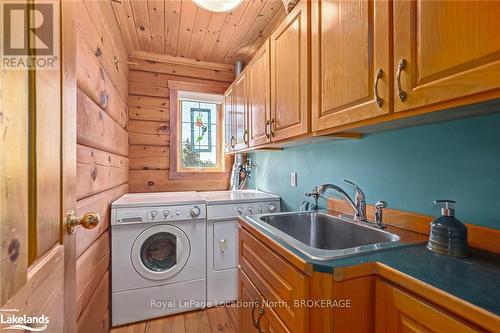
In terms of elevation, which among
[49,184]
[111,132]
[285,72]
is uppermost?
[285,72]

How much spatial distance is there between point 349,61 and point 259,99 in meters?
0.92

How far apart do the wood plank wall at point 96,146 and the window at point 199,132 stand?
0.82 meters

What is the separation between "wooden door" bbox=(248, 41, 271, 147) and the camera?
5.53 ft

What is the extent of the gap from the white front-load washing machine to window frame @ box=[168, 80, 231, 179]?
798mm

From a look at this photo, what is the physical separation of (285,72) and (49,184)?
1.30m

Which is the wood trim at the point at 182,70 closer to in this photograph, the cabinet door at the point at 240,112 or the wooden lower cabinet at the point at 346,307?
the cabinet door at the point at 240,112

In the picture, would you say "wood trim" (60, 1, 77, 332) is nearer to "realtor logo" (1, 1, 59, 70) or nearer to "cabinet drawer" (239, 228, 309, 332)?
A: "realtor logo" (1, 1, 59, 70)

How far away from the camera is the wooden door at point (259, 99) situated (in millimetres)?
1687

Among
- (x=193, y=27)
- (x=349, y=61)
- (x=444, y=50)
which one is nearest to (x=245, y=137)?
(x=193, y=27)

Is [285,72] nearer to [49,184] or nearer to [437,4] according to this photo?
[437,4]

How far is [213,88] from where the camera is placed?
9.36 ft

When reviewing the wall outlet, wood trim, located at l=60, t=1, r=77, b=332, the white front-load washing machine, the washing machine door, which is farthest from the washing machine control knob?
wood trim, located at l=60, t=1, r=77, b=332

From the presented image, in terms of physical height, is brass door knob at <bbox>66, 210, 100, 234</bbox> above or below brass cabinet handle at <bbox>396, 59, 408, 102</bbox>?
below

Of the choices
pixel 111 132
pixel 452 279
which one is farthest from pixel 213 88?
pixel 452 279
